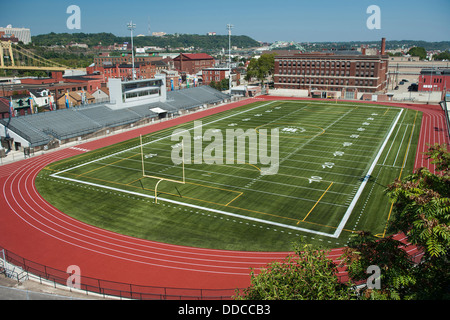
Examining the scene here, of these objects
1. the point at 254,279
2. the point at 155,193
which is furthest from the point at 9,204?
the point at 254,279

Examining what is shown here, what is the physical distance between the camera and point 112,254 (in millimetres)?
24047

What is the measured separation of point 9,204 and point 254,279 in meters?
27.3

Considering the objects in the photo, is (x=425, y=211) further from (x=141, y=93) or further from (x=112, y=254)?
(x=141, y=93)

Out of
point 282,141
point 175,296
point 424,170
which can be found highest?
point 424,170

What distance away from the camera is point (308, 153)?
148ft

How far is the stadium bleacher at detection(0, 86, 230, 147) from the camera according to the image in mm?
49625

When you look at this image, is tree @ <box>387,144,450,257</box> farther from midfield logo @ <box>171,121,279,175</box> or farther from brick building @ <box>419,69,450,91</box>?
brick building @ <box>419,69,450,91</box>

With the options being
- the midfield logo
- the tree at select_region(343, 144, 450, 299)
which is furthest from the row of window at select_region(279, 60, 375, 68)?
the tree at select_region(343, 144, 450, 299)

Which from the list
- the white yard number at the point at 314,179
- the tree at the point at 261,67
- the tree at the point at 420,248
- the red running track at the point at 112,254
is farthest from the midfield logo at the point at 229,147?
the tree at the point at 261,67

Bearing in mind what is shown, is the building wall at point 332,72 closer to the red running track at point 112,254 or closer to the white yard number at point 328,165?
the white yard number at point 328,165

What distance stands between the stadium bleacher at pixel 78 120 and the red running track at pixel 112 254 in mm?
20380

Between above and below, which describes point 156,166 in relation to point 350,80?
below

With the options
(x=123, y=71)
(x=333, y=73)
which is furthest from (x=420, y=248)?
(x=123, y=71)
